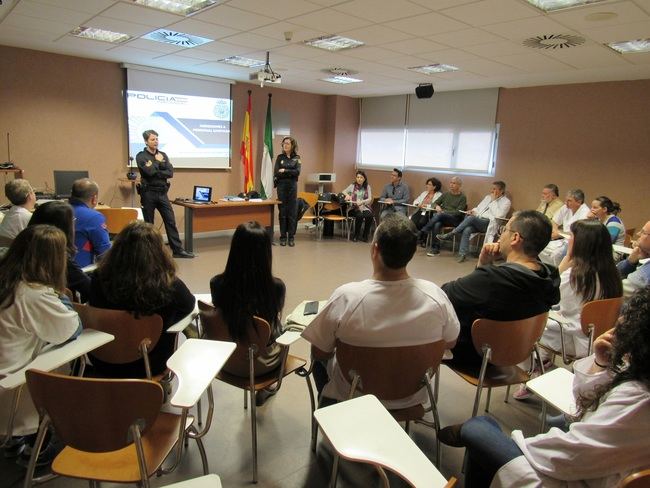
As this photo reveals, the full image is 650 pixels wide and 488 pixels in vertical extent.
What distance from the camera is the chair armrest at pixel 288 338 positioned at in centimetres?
189

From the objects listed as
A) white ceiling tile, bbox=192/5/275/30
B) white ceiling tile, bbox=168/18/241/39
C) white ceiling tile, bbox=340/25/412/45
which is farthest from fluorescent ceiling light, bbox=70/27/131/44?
white ceiling tile, bbox=340/25/412/45

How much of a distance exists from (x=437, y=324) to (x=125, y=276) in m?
1.38

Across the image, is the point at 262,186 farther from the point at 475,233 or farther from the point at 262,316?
the point at 262,316

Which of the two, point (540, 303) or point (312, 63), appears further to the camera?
point (312, 63)

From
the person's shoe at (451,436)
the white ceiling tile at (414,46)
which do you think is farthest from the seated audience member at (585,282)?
the white ceiling tile at (414,46)

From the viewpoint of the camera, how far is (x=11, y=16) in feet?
13.4

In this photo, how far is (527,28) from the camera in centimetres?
368

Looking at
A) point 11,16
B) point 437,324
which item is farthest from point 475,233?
point 11,16

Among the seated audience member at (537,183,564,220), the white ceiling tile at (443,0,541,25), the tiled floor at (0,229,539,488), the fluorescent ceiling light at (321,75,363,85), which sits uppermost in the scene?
the fluorescent ceiling light at (321,75,363,85)

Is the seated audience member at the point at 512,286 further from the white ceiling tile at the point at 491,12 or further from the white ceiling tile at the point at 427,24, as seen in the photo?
the white ceiling tile at the point at 427,24

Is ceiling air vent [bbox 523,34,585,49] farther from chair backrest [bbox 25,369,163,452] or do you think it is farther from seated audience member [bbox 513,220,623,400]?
chair backrest [bbox 25,369,163,452]

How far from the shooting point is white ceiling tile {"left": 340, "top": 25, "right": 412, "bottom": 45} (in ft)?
13.1

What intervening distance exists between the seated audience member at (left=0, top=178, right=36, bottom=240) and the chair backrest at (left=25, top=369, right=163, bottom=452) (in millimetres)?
2561

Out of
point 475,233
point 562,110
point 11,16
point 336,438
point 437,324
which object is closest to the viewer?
point 336,438
